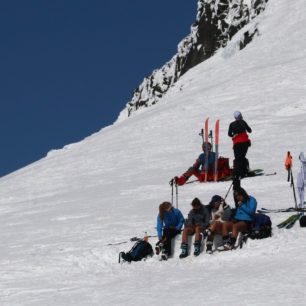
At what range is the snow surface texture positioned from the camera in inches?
370

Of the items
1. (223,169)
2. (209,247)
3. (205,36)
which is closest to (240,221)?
(209,247)

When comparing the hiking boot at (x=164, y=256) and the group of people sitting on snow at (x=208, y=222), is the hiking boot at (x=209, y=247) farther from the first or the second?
the hiking boot at (x=164, y=256)

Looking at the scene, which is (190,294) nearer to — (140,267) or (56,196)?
(140,267)

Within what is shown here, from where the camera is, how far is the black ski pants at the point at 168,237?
1173cm

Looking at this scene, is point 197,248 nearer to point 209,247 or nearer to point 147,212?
point 209,247

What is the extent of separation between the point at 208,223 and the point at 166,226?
0.72 metres

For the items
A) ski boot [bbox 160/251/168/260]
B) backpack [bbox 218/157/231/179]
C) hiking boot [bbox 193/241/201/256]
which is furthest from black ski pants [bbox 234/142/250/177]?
hiking boot [bbox 193/241/201/256]

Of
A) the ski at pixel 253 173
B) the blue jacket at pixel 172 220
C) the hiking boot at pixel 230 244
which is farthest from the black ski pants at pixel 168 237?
the ski at pixel 253 173

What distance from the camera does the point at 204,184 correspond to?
1820 centimetres

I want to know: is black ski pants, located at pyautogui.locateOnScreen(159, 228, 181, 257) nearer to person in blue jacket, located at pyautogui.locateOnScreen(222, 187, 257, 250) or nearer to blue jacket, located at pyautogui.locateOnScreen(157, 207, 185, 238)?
blue jacket, located at pyautogui.locateOnScreen(157, 207, 185, 238)

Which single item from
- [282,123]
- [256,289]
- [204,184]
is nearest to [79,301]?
[256,289]

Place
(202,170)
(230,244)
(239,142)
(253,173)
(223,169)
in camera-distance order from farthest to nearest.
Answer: (202,170) < (223,169) < (253,173) < (239,142) < (230,244)

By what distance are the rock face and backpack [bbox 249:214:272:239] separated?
58802mm

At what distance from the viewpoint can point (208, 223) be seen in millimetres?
11953
